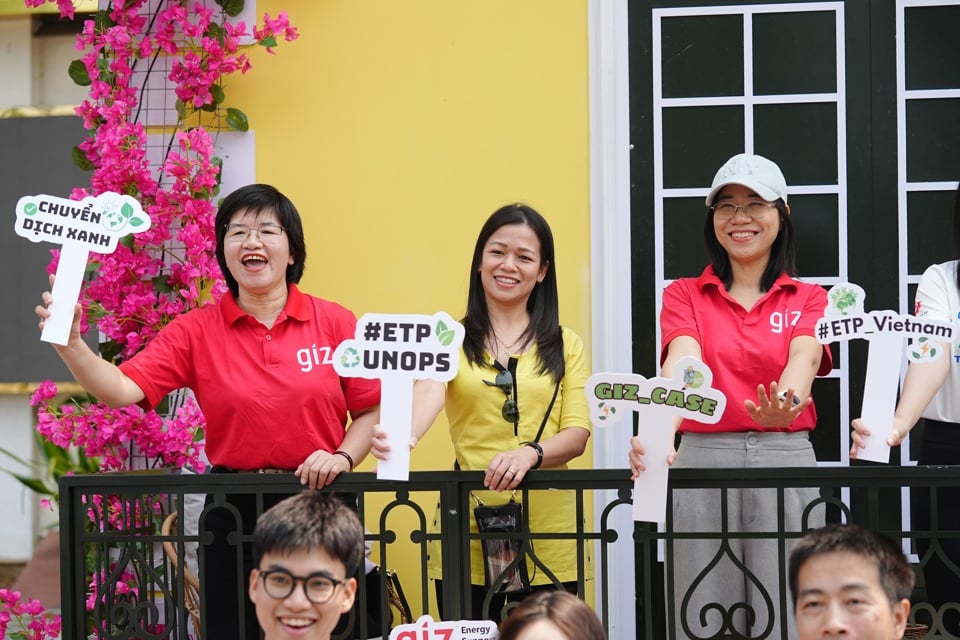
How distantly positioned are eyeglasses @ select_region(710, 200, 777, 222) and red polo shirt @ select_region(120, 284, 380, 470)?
1.23 metres

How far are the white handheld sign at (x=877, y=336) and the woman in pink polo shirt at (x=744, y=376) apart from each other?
0.20 meters

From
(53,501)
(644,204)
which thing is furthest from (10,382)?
(644,204)

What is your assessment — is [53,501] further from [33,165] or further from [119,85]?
[119,85]

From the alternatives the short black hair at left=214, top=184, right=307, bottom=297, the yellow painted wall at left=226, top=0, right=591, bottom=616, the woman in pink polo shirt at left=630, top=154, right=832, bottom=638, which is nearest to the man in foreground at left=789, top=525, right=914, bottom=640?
the woman in pink polo shirt at left=630, top=154, right=832, bottom=638

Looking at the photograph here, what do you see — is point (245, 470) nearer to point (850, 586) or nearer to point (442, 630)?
point (442, 630)

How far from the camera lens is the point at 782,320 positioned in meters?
3.65

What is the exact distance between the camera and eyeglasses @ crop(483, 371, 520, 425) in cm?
365

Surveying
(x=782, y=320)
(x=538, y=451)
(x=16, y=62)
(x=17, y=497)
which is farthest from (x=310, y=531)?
(x=16, y=62)

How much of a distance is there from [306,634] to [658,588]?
257 centimetres

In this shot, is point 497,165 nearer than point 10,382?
Yes

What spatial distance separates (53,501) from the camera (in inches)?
251

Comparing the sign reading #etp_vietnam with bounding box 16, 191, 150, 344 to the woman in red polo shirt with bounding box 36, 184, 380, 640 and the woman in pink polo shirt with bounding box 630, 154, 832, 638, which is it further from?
the woman in pink polo shirt with bounding box 630, 154, 832, 638

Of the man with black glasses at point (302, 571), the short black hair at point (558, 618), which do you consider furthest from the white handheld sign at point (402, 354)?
the short black hair at point (558, 618)

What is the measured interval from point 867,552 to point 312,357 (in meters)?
1.71
